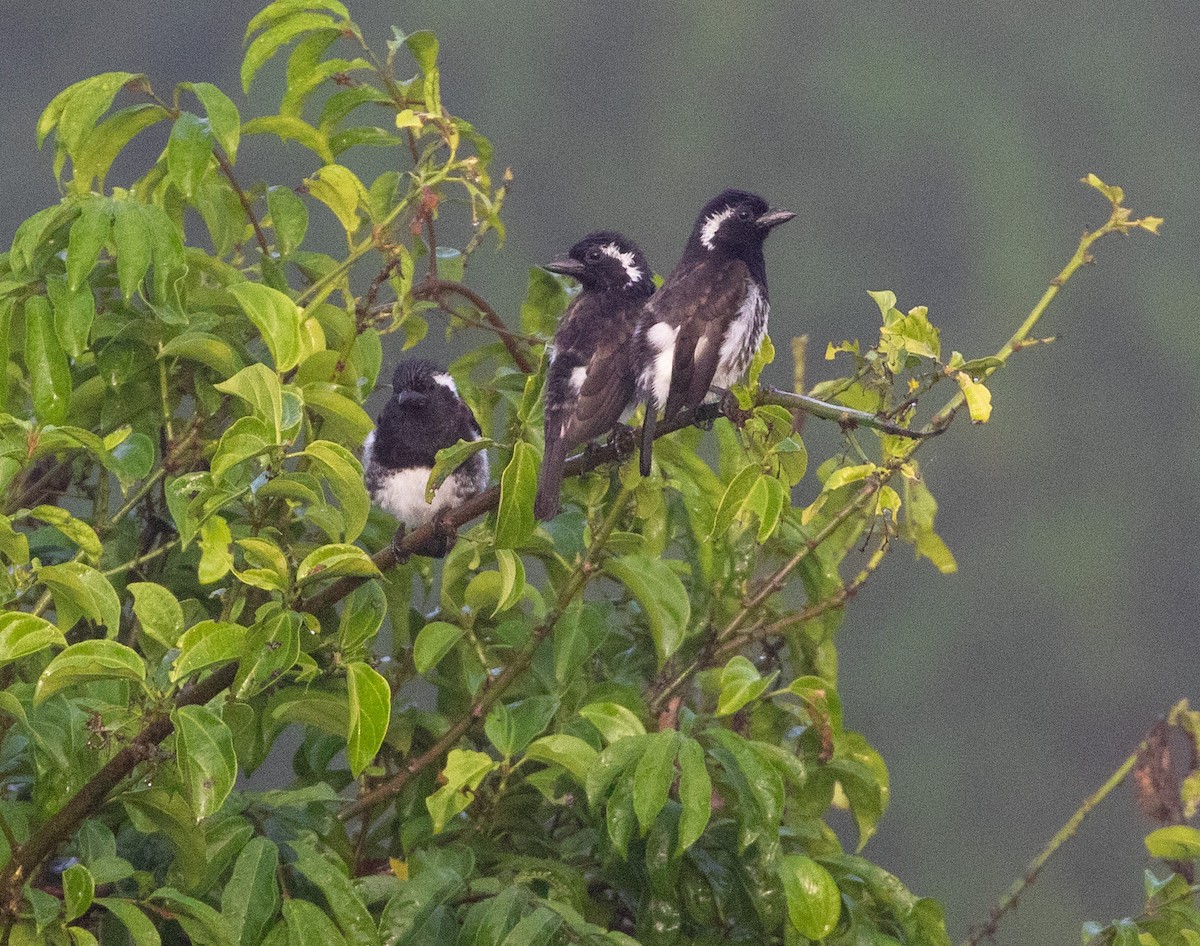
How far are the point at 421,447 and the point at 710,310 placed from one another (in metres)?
0.57

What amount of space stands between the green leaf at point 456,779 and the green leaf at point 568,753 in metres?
0.05

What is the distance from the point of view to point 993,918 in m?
1.96

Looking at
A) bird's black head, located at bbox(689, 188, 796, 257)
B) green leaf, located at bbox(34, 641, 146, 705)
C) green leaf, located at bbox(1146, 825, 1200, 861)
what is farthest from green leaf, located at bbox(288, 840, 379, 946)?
bird's black head, located at bbox(689, 188, 796, 257)

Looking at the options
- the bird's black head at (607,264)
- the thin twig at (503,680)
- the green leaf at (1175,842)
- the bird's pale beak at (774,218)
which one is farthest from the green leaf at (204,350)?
the green leaf at (1175,842)

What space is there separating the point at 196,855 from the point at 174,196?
2.41 feet

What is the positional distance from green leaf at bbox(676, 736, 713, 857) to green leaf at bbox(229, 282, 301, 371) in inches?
19.4

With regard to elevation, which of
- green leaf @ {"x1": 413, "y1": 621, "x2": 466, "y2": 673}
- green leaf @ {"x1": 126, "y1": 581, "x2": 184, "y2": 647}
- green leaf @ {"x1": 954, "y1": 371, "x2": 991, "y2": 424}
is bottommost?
green leaf @ {"x1": 126, "y1": 581, "x2": 184, "y2": 647}

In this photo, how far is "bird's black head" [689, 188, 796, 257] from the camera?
217cm

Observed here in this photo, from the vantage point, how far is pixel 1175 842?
66.9 inches

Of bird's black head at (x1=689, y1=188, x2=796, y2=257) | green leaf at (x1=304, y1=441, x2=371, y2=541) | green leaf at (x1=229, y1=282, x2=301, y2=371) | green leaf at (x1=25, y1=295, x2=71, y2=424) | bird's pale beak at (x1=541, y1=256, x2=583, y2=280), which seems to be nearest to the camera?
green leaf at (x1=304, y1=441, x2=371, y2=541)

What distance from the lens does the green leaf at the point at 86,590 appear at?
1.31 meters

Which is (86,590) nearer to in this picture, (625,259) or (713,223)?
(625,259)

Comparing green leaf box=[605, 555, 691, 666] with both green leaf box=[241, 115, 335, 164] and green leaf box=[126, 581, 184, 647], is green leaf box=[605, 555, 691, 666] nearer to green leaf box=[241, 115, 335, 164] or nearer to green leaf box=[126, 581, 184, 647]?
green leaf box=[126, 581, 184, 647]

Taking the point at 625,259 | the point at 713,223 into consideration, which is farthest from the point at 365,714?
the point at 713,223
